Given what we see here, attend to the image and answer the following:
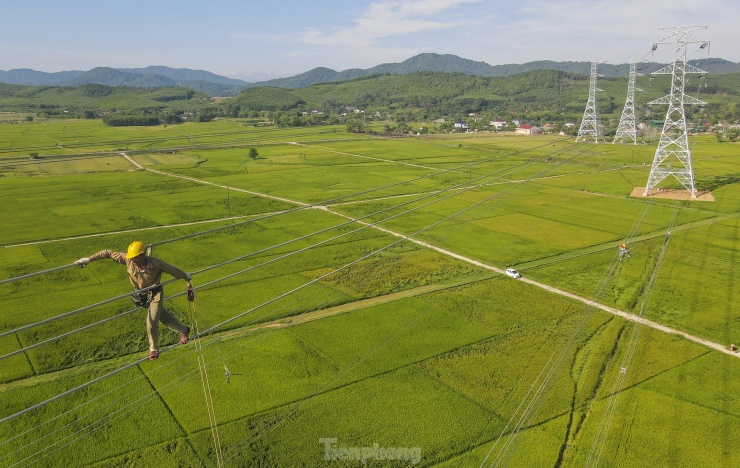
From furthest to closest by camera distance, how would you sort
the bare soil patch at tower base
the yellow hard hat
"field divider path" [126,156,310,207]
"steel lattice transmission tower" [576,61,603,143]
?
"steel lattice transmission tower" [576,61,603,143] < "field divider path" [126,156,310,207] < the bare soil patch at tower base < the yellow hard hat

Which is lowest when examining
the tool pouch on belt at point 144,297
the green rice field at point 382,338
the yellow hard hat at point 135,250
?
the green rice field at point 382,338

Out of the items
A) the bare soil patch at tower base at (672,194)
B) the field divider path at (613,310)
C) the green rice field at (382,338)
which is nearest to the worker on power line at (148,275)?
the green rice field at (382,338)

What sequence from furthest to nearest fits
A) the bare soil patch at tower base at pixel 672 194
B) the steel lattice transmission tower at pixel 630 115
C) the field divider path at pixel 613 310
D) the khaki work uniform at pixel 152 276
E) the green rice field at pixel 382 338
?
the steel lattice transmission tower at pixel 630 115 < the bare soil patch at tower base at pixel 672 194 < the field divider path at pixel 613 310 < the green rice field at pixel 382 338 < the khaki work uniform at pixel 152 276

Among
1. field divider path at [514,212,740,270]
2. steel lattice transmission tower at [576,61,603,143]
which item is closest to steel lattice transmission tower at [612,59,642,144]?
steel lattice transmission tower at [576,61,603,143]

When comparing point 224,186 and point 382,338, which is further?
point 224,186

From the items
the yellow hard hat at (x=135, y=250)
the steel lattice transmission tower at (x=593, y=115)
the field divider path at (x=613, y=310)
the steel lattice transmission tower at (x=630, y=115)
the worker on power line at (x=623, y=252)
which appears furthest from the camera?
the steel lattice transmission tower at (x=593, y=115)

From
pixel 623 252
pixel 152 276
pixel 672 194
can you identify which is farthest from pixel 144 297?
pixel 672 194

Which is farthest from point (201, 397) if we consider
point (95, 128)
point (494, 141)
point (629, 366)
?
point (95, 128)

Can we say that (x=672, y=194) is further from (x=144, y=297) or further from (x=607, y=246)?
(x=144, y=297)

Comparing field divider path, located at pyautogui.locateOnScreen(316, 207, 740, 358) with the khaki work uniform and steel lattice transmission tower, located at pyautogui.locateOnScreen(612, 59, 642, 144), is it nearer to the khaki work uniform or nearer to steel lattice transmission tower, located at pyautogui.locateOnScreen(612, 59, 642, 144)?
the khaki work uniform

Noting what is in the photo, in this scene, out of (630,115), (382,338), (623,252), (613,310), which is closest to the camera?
(382,338)

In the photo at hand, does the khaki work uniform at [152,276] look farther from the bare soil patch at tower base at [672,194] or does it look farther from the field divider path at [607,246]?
the bare soil patch at tower base at [672,194]

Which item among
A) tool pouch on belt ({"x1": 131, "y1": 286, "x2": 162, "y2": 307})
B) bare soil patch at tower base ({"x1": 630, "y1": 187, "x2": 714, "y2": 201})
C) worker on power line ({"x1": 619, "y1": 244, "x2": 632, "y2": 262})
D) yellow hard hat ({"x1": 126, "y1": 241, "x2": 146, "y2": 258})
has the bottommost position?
worker on power line ({"x1": 619, "y1": 244, "x2": 632, "y2": 262})
